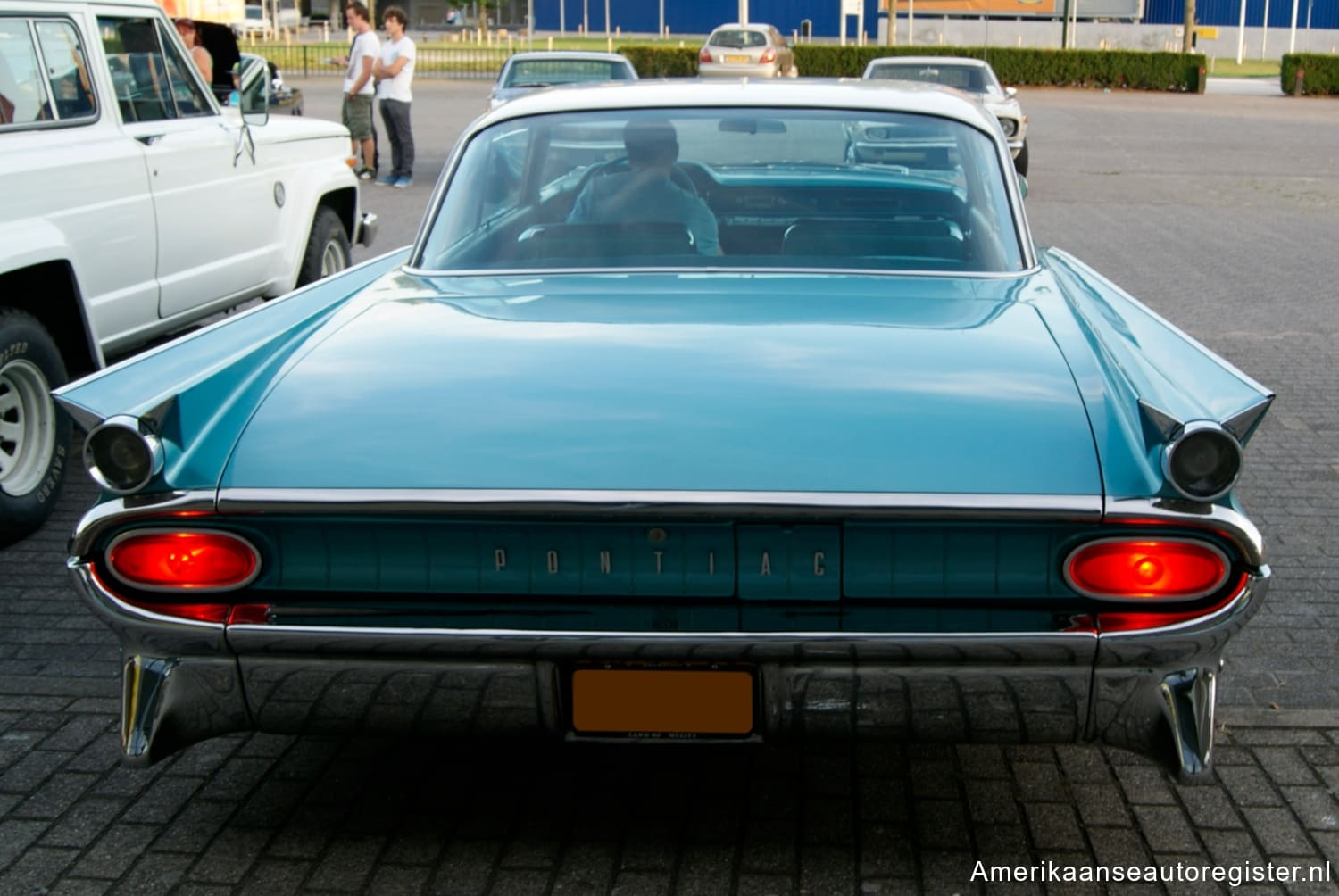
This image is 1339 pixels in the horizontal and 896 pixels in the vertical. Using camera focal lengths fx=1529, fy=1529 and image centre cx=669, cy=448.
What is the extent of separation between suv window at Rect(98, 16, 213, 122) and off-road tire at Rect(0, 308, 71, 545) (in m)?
1.32

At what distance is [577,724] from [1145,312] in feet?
6.22

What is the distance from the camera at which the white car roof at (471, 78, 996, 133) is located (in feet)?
14.0

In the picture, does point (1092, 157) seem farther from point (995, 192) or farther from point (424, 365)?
point (424, 365)

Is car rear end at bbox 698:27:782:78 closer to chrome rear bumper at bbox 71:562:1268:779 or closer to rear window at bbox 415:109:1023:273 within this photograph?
rear window at bbox 415:109:1023:273

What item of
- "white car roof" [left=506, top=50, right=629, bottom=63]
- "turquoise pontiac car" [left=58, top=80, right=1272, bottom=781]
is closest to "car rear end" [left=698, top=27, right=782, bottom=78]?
"white car roof" [left=506, top=50, right=629, bottom=63]

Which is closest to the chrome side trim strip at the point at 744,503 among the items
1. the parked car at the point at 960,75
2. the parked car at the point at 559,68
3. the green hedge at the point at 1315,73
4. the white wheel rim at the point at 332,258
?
the white wheel rim at the point at 332,258

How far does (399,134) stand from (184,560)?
1385 cm

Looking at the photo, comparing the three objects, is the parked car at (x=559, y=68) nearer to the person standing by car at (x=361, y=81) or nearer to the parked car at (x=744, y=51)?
the person standing by car at (x=361, y=81)

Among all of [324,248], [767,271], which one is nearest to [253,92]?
[324,248]

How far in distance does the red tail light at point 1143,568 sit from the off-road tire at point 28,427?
3866 millimetres

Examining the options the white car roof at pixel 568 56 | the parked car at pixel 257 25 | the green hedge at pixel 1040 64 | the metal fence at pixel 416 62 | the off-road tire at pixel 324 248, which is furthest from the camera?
the parked car at pixel 257 25

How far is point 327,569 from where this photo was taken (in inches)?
108

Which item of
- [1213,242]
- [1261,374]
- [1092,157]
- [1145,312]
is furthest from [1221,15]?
[1145,312]

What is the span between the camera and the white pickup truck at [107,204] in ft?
17.6
